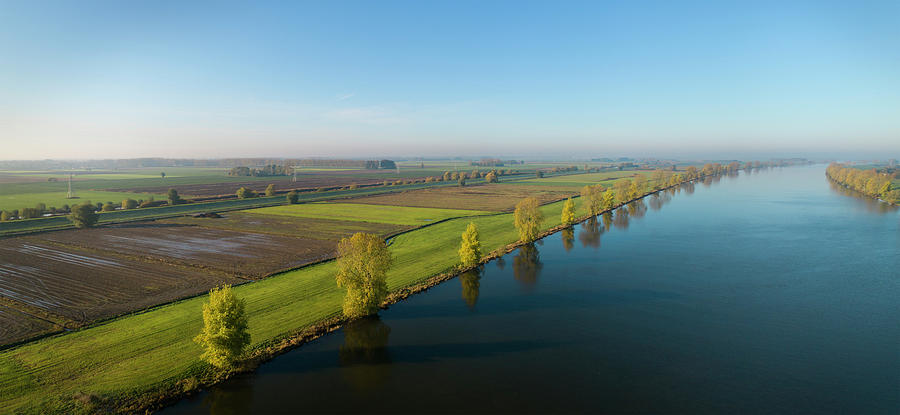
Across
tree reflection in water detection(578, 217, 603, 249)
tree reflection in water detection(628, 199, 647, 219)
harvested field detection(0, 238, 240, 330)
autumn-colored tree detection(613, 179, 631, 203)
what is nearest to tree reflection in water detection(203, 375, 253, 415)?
harvested field detection(0, 238, 240, 330)

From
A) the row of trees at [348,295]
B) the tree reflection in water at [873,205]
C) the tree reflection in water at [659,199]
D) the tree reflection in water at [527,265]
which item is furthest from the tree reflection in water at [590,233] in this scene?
the tree reflection in water at [873,205]

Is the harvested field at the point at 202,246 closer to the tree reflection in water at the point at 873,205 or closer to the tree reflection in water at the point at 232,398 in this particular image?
the tree reflection in water at the point at 232,398

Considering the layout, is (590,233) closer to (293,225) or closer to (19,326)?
(293,225)

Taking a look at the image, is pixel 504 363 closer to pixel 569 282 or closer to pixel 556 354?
pixel 556 354

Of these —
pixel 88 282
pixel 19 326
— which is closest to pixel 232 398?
pixel 19 326

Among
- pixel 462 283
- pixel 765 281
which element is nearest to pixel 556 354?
pixel 462 283

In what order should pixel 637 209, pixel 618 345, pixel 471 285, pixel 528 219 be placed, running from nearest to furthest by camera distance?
1. pixel 618 345
2. pixel 471 285
3. pixel 528 219
4. pixel 637 209
